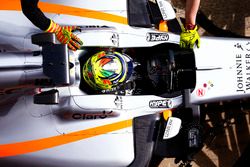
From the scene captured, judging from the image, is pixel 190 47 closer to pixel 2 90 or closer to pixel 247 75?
pixel 247 75

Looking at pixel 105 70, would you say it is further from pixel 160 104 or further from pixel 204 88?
pixel 204 88

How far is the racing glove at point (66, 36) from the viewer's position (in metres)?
2.81

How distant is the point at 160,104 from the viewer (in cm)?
331

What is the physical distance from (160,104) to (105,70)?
76cm

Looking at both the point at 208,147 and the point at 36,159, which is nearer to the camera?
the point at 36,159

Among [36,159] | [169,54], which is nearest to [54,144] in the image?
[36,159]

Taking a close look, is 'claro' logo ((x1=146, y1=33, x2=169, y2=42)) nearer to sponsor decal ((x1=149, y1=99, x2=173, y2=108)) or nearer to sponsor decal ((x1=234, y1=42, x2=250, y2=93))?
sponsor decal ((x1=149, y1=99, x2=173, y2=108))

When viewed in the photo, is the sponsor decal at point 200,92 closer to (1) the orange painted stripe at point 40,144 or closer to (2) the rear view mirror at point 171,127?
(2) the rear view mirror at point 171,127

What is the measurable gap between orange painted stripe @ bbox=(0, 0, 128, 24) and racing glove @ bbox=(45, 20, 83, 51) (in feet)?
1.42

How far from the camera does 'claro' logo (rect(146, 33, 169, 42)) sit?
132 inches

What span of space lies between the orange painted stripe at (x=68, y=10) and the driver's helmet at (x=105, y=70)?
598mm

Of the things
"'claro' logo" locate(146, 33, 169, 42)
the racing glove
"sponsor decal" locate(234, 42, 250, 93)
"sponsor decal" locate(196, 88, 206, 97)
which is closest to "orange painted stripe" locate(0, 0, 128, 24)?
"'claro' logo" locate(146, 33, 169, 42)

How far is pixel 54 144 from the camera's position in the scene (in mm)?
3156

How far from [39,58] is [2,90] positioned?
0.38 metres
